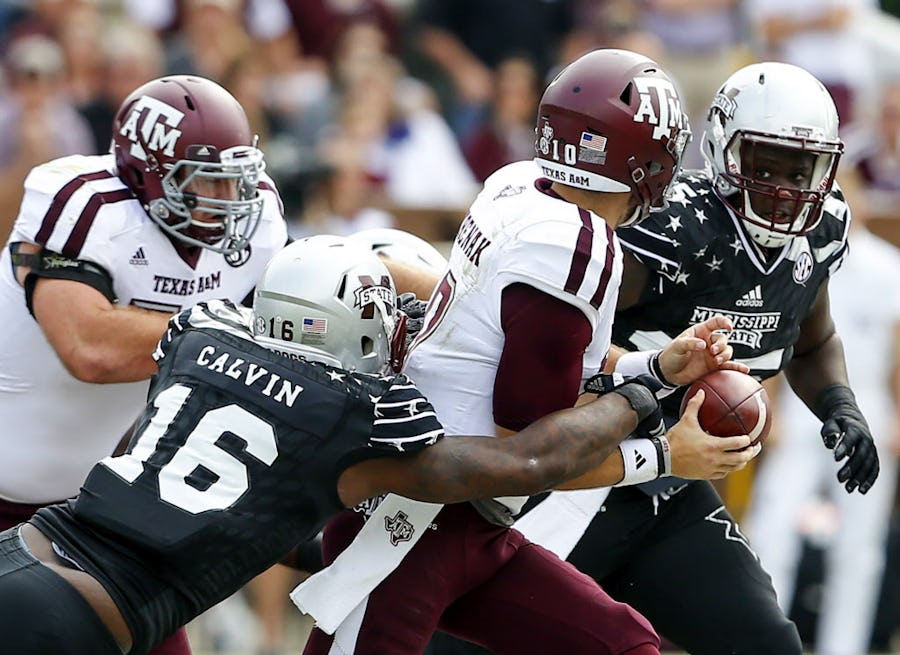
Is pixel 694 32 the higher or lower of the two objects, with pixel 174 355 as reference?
lower

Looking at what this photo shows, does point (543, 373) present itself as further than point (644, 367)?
No

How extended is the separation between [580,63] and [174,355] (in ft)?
3.84

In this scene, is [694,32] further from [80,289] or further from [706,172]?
[80,289]

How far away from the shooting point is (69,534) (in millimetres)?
3463

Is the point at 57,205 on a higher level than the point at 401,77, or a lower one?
higher

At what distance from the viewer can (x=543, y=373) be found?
11.5ft

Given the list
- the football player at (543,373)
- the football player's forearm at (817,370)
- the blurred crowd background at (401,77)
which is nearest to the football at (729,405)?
the football player at (543,373)

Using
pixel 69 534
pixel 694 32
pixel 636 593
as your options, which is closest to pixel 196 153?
pixel 69 534

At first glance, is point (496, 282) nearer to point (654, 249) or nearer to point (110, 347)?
point (654, 249)

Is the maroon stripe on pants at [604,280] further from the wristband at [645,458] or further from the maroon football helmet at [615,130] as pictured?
the wristband at [645,458]

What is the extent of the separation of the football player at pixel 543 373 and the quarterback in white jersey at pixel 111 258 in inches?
36.4

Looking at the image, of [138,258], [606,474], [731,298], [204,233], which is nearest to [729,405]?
[606,474]

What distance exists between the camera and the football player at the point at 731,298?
14.0 ft

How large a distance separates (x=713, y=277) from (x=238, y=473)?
1.52 m
